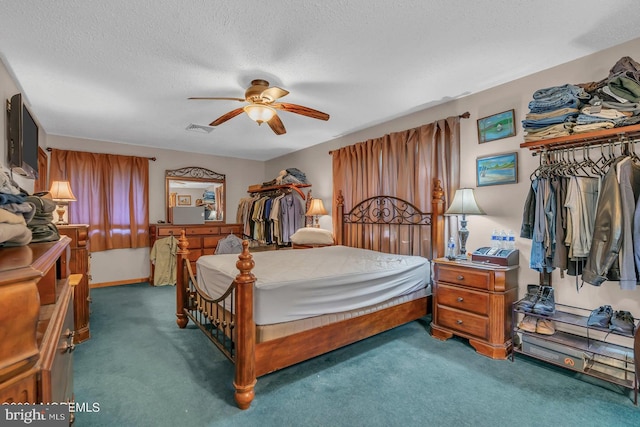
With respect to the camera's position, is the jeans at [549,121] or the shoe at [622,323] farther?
the jeans at [549,121]

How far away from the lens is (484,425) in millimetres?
1688

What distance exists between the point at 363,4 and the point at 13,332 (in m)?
2.04

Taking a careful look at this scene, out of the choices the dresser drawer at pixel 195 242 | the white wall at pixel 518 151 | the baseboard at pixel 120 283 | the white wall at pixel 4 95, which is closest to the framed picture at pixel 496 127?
the white wall at pixel 518 151

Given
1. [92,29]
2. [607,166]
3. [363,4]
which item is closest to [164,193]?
[92,29]

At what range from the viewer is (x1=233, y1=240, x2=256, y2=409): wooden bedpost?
183cm

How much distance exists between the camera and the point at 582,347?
6.84 feet

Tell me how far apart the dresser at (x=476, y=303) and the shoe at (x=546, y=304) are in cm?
21

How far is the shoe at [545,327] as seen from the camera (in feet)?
7.50

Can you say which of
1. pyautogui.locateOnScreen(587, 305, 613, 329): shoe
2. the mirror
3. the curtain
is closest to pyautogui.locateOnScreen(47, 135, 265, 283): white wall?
the mirror

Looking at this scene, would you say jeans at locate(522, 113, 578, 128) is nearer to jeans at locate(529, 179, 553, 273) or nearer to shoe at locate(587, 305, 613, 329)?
jeans at locate(529, 179, 553, 273)

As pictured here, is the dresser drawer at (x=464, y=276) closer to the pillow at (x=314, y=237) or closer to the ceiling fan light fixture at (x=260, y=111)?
the pillow at (x=314, y=237)

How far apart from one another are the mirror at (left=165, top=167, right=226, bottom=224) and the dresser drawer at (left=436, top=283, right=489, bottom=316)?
4.46 meters

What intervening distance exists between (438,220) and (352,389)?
1951 mm

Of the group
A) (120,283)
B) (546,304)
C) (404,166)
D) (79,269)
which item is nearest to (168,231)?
(120,283)
